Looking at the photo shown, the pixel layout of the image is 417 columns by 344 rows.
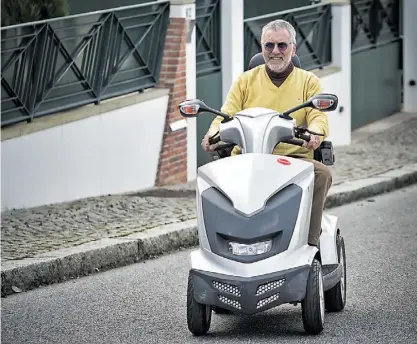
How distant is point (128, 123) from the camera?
14305 millimetres

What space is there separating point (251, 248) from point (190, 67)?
26.7 ft

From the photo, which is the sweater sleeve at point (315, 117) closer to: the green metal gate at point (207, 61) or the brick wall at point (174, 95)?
the brick wall at point (174, 95)

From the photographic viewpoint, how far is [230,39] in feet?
54.3

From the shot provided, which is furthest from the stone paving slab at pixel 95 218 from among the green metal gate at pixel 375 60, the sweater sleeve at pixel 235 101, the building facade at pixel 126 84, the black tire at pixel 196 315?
the green metal gate at pixel 375 60

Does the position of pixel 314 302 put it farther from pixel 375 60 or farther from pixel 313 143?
pixel 375 60

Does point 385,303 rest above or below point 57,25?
below

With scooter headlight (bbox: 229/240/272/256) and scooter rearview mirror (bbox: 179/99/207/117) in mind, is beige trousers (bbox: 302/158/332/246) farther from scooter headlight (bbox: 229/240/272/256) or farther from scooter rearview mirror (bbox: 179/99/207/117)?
scooter rearview mirror (bbox: 179/99/207/117)

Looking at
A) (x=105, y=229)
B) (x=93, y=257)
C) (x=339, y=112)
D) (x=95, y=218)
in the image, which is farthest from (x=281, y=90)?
(x=339, y=112)

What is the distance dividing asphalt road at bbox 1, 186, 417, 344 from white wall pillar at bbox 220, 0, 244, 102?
17.5 ft

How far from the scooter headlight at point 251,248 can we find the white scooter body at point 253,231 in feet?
0.04

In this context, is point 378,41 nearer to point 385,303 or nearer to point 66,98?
point 66,98

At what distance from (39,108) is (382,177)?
4216 millimetres

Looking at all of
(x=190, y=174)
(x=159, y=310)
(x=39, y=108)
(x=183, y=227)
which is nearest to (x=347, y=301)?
(x=159, y=310)

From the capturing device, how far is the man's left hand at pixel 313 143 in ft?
26.1
